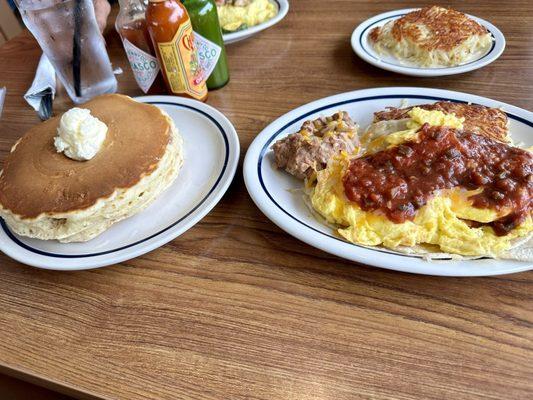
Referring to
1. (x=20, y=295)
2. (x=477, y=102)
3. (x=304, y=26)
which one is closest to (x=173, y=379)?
(x=20, y=295)

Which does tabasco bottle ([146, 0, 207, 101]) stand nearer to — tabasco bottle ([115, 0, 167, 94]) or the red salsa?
tabasco bottle ([115, 0, 167, 94])

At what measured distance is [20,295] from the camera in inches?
45.7

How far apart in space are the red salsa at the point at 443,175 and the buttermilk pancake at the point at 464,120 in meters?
0.09

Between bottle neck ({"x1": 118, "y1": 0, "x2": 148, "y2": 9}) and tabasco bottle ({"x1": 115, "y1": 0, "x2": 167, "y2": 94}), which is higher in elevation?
bottle neck ({"x1": 118, "y1": 0, "x2": 148, "y2": 9})

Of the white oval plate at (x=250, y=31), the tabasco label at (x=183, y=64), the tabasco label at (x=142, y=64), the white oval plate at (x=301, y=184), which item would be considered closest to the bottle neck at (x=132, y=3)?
the tabasco label at (x=142, y=64)

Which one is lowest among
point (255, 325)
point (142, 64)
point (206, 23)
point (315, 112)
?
point (255, 325)

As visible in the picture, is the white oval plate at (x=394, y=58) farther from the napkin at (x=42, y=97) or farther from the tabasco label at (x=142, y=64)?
the napkin at (x=42, y=97)

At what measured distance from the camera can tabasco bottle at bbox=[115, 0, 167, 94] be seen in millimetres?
1661

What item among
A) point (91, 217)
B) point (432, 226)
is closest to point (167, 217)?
point (91, 217)

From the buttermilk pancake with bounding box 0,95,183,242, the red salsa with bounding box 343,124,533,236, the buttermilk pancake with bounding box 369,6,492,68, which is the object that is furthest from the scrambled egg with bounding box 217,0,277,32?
the red salsa with bounding box 343,124,533,236

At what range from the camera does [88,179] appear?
1193mm

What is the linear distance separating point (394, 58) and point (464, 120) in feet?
2.05

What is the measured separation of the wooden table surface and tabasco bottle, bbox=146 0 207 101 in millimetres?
→ 532

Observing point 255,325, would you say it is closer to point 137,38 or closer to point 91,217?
point 91,217
